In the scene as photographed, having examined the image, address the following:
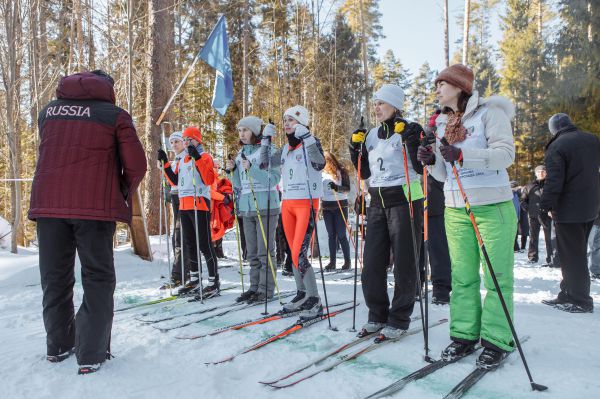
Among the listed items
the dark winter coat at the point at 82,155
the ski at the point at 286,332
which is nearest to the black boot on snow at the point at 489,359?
the ski at the point at 286,332

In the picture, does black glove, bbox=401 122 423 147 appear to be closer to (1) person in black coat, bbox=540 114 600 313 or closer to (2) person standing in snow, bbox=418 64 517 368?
(2) person standing in snow, bbox=418 64 517 368

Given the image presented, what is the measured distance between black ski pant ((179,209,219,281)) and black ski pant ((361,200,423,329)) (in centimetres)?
259

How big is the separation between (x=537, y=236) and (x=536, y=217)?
1.67 ft

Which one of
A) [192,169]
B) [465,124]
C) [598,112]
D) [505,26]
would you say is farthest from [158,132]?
[505,26]

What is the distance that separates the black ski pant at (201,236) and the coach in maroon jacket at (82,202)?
2546 millimetres

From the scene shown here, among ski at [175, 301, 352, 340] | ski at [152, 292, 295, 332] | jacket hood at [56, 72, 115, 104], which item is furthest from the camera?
ski at [152, 292, 295, 332]

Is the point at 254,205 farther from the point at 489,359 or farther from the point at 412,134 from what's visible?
the point at 489,359

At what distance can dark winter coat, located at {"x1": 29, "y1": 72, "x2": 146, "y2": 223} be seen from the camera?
292 cm

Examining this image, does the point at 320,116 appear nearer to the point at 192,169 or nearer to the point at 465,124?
the point at 192,169

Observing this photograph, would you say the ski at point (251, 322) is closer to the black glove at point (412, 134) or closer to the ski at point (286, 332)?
the ski at point (286, 332)

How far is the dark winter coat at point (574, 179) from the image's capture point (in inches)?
189

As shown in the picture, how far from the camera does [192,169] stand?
5512mm

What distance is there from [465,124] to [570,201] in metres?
2.55

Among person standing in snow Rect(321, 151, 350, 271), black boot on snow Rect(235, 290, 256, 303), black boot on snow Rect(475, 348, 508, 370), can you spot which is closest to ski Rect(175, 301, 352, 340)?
black boot on snow Rect(235, 290, 256, 303)
